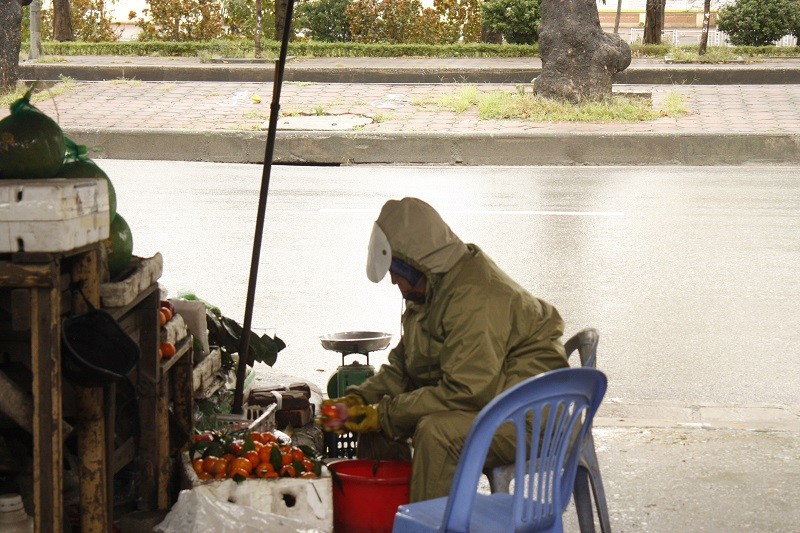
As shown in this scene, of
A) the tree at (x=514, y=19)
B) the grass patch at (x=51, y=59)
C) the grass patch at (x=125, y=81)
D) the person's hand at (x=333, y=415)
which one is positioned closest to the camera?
the person's hand at (x=333, y=415)

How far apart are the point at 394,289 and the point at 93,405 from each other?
17.1 feet

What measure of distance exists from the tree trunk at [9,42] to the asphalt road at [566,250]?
4.17m

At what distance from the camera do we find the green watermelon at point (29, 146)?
10.1 feet

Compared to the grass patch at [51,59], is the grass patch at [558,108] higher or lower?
lower

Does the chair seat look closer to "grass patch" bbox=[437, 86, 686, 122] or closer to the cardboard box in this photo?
the cardboard box

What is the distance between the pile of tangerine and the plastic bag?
0.46 ft

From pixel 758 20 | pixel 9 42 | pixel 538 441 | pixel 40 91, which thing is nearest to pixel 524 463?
pixel 538 441

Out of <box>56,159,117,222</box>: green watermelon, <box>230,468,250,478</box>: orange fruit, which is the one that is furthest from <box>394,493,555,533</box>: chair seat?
<box>56,159,117,222</box>: green watermelon

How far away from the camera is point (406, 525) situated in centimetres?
304

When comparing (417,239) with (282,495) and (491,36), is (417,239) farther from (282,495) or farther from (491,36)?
(491,36)

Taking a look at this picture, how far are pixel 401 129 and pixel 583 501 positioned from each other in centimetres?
1152

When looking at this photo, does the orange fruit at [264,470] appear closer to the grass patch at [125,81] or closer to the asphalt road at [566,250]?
the asphalt road at [566,250]

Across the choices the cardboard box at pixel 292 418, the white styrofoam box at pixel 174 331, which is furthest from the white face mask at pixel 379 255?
the cardboard box at pixel 292 418

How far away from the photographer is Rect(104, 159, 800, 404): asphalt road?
6.60m
